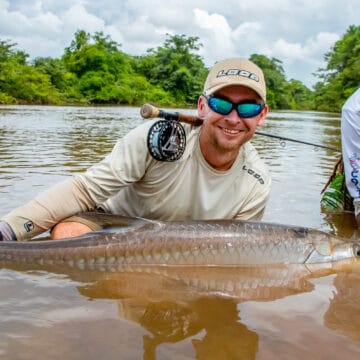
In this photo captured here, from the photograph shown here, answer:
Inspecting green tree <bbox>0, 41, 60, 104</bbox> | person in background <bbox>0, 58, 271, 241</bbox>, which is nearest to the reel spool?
person in background <bbox>0, 58, 271, 241</bbox>

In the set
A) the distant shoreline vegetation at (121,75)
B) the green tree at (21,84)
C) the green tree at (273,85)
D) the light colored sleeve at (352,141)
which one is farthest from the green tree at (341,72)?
the light colored sleeve at (352,141)

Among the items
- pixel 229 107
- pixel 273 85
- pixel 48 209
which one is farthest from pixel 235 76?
pixel 273 85

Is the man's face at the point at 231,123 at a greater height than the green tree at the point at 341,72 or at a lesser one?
lesser

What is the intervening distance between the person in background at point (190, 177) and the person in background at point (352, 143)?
1042mm

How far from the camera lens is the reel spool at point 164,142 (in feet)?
8.94

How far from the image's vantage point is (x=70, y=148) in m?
8.65

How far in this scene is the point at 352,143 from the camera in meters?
3.70

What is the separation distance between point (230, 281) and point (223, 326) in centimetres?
56

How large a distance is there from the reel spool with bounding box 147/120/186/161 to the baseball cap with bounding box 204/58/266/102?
31 cm

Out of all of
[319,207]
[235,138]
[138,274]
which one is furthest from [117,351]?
[319,207]

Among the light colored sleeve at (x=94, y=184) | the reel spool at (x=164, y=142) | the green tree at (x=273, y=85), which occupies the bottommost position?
the light colored sleeve at (x=94, y=184)

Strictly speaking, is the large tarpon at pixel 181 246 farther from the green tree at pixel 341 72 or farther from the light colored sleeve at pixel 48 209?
the green tree at pixel 341 72

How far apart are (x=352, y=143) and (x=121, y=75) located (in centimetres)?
5614

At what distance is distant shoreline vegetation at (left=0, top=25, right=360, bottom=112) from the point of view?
4172 centimetres
